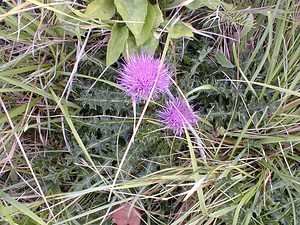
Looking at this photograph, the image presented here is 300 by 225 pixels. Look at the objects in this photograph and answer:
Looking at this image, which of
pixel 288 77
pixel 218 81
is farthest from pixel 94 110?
pixel 288 77

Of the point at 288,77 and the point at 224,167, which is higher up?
the point at 288,77

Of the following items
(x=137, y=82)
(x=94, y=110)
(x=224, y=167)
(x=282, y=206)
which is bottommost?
(x=282, y=206)

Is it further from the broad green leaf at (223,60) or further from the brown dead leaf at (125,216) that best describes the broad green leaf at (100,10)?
the brown dead leaf at (125,216)

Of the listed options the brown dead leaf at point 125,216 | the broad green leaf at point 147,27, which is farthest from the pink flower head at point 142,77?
the brown dead leaf at point 125,216

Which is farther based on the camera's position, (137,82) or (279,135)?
(279,135)

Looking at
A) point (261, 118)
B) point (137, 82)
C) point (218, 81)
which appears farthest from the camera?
point (218, 81)

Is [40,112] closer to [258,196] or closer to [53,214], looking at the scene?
[53,214]

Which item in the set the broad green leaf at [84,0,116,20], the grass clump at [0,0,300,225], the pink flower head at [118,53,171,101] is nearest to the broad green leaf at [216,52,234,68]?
the grass clump at [0,0,300,225]

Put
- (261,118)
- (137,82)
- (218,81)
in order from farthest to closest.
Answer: (218,81) < (261,118) < (137,82)
